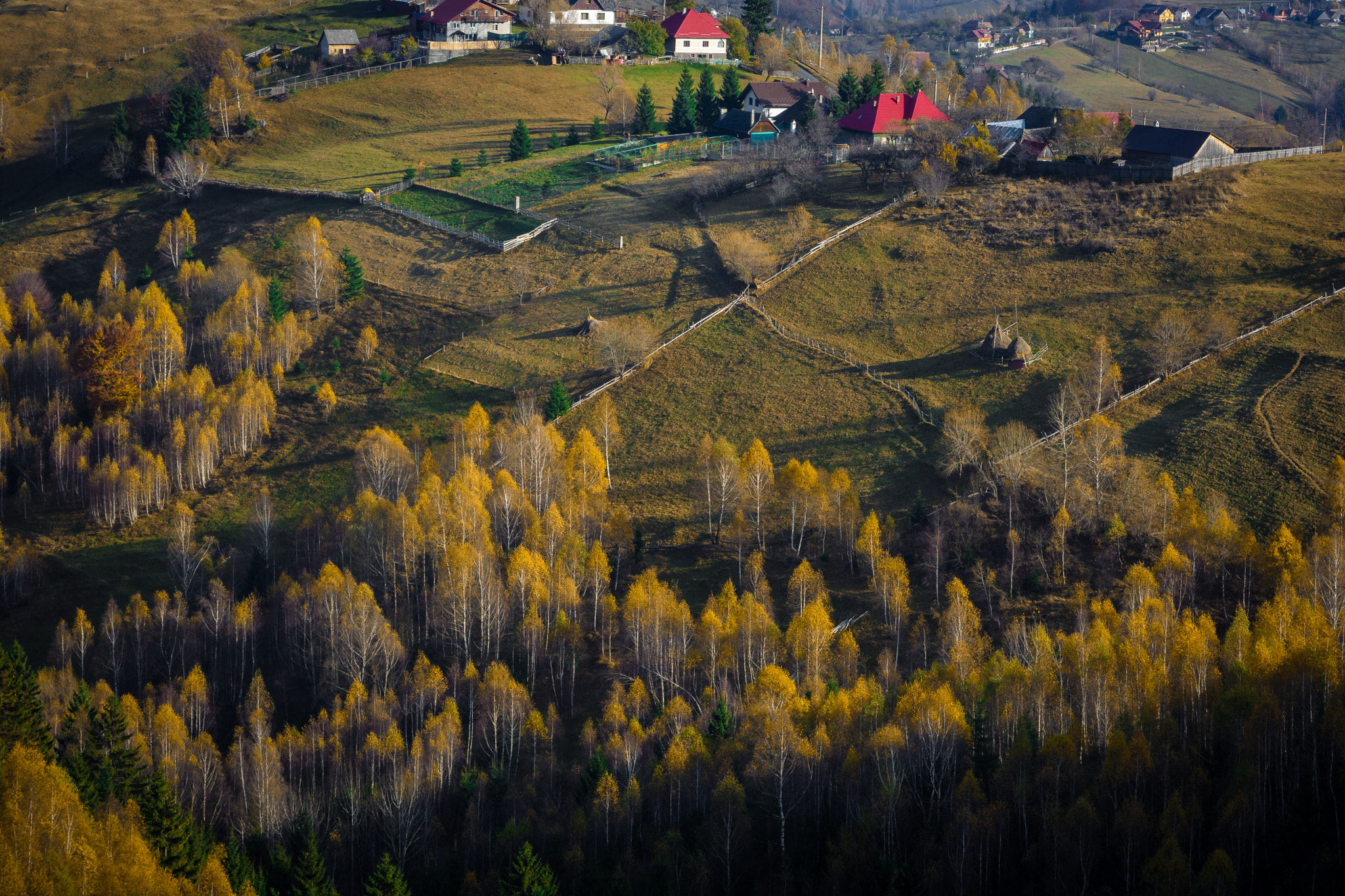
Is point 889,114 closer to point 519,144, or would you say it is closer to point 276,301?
point 519,144

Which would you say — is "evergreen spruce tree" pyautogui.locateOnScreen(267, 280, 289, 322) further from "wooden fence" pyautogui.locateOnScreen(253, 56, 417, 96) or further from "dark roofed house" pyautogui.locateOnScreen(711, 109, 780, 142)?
"dark roofed house" pyautogui.locateOnScreen(711, 109, 780, 142)

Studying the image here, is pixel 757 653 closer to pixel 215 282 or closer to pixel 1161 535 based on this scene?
pixel 1161 535

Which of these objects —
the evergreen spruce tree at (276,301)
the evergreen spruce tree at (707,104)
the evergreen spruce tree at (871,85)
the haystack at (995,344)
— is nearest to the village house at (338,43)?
the evergreen spruce tree at (707,104)

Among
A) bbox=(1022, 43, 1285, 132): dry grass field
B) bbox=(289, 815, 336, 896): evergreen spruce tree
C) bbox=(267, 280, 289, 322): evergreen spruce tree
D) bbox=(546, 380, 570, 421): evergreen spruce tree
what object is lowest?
bbox=(289, 815, 336, 896): evergreen spruce tree

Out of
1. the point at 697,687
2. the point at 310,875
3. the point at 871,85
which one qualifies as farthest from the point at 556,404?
the point at 871,85

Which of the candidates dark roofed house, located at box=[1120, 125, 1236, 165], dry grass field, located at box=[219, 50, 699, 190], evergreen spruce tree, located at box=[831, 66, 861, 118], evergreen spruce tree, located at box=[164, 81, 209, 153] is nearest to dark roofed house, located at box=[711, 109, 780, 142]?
evergreen spruce tree, located at box=[831, 66, 861, 118]

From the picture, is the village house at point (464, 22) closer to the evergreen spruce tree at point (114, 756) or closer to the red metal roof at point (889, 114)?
the red metal roof at point (889, 114)

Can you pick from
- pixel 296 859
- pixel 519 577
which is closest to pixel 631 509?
pixel 519 577
